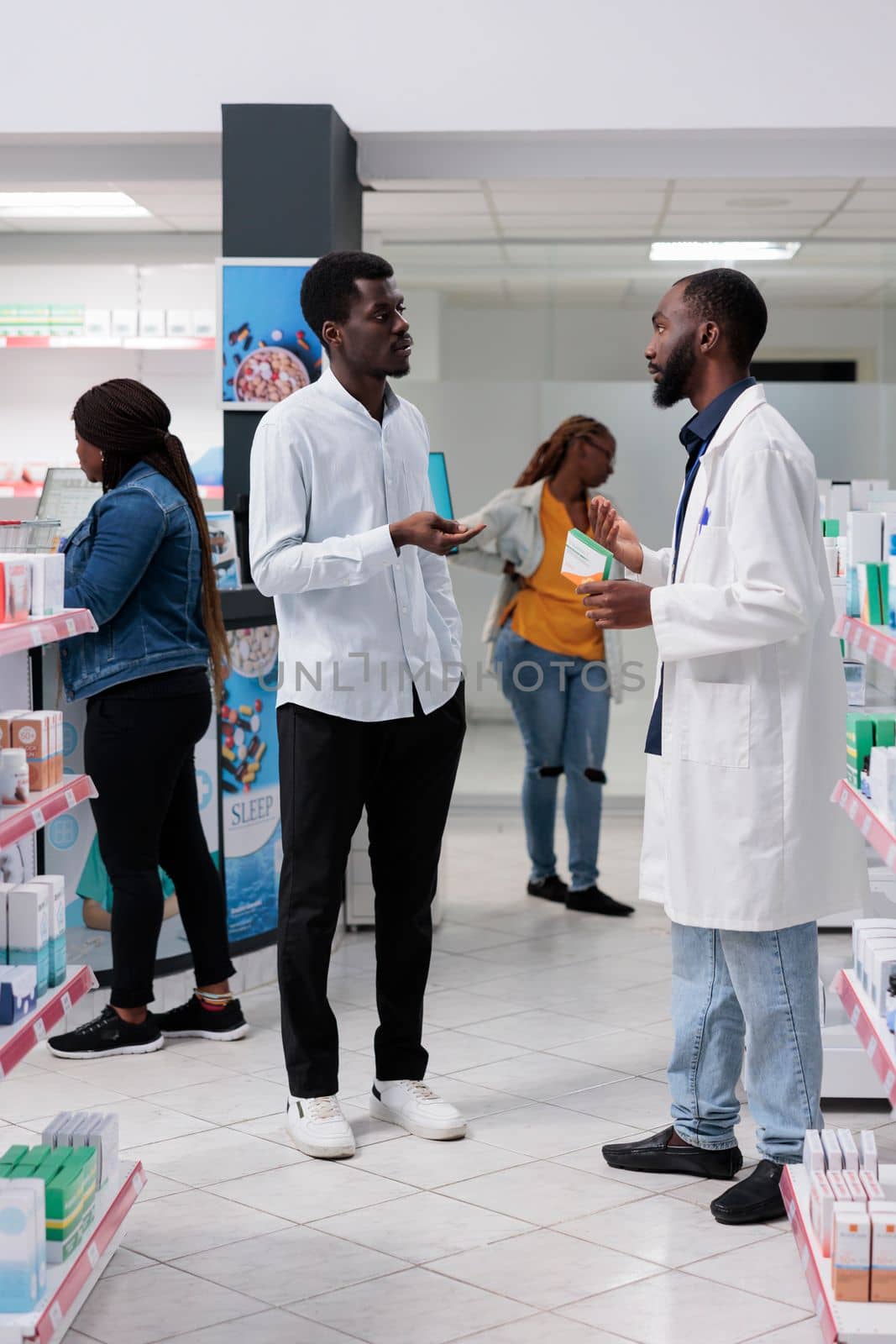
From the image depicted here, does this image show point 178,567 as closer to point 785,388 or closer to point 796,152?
point 796,152

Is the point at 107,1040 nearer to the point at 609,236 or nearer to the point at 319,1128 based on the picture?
the point at 319,1128

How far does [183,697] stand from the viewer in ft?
12.7

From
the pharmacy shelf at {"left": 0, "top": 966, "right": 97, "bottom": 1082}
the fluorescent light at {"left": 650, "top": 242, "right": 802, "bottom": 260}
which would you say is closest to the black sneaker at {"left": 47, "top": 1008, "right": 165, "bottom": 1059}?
the pharmacy shelf at {"left": 0, "top": 966, "right": 97, "bottom": 1082}

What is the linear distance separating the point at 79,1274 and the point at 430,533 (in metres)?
1.49

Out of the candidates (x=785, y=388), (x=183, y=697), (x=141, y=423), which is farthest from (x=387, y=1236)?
(x=785, y=388)

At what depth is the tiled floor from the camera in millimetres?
2523

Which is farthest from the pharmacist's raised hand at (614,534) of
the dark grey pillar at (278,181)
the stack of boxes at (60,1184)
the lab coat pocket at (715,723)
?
the dark grey pillar at (278,181)

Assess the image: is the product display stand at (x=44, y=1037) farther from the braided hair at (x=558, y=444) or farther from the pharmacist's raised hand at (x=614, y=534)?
the braided hair at (x=558, y=444)

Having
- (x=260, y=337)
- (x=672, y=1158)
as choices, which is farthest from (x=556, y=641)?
(x=672, y=1158)

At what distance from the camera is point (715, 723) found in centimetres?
277

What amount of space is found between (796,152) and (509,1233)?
160 inches

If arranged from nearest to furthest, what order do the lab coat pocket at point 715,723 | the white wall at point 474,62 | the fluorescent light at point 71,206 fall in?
the lab coat pocket at point 715,723 → the white wall at point 474,62 → the fluorescent light at point 71,206

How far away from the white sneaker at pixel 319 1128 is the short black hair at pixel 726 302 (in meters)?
1.79

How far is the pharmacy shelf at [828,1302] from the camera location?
89.4 inches
